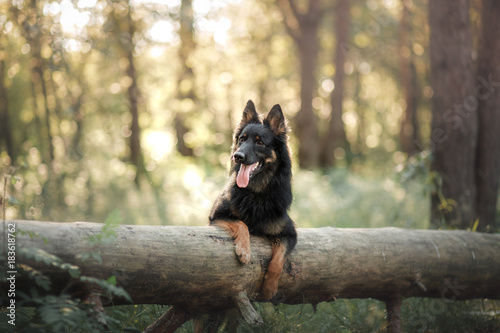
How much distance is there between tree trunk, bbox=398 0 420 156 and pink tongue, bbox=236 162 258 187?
53.8 feet

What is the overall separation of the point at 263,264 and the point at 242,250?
0.35 meters

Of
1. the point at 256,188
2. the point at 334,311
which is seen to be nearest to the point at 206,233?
the point at 256,188

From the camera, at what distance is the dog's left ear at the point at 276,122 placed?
4.76 metres

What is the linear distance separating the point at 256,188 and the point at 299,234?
2.23ft

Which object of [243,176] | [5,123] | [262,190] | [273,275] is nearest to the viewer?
[273,275]

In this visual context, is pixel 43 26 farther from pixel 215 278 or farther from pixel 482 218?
pixel 482 218

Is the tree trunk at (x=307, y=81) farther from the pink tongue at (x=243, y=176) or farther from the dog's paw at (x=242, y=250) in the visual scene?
the dog's paw at (x=242, y=250)

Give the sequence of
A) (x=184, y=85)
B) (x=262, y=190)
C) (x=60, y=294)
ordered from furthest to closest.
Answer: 1. (x=184, y=85)
2. (x=262, y=190)
3. (x=60, y=294)

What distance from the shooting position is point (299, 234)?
180 inches

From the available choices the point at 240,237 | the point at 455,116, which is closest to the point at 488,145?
the point at 455,116

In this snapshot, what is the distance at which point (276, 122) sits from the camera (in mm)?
4805

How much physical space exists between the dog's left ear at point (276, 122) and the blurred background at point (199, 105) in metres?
1.81

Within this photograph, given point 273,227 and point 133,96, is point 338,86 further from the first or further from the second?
point 273,227

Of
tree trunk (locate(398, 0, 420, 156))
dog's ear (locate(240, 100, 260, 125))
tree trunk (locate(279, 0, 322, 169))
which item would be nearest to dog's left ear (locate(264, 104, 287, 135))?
dog's ear (locate(240, 100, 260, 125))
